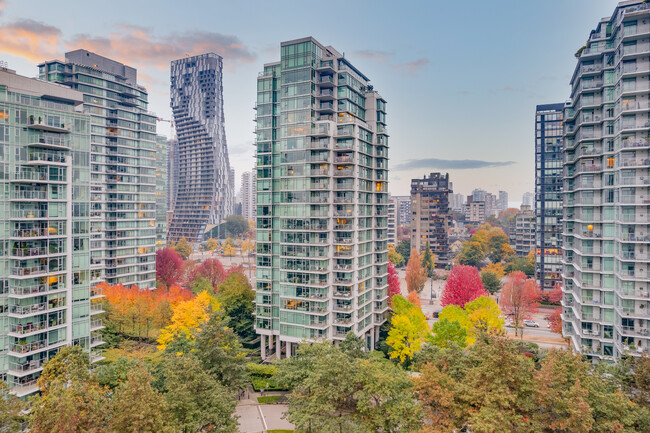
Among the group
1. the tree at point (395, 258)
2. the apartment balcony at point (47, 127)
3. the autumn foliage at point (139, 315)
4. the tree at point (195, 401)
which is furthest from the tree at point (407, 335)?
the tree at point (395, 258)

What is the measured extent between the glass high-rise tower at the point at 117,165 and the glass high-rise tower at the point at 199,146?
101112mm

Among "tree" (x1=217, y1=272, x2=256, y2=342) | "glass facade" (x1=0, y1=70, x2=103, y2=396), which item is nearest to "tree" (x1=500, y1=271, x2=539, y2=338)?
"tree" (x1=217, y1=272, x2=256, y2=342)

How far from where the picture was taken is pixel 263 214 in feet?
185

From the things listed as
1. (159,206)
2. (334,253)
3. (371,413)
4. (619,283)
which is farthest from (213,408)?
(159,206)

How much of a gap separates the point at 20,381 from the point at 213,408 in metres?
22.9

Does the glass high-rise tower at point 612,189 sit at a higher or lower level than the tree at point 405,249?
higher

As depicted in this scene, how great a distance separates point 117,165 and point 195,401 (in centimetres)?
5710

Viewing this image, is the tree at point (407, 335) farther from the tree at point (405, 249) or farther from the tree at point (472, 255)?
the tree at point (405, 249)

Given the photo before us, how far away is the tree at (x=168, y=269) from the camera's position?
3351 inches

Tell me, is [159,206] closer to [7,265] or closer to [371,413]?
[7,265]

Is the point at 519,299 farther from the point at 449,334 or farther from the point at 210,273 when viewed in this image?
the point at 210,273

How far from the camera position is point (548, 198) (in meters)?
91.2

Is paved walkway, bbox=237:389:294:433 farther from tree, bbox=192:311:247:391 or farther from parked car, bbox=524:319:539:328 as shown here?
parked car, bbox=524:319:539:328

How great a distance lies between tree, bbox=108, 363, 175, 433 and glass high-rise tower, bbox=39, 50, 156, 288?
4984cm
